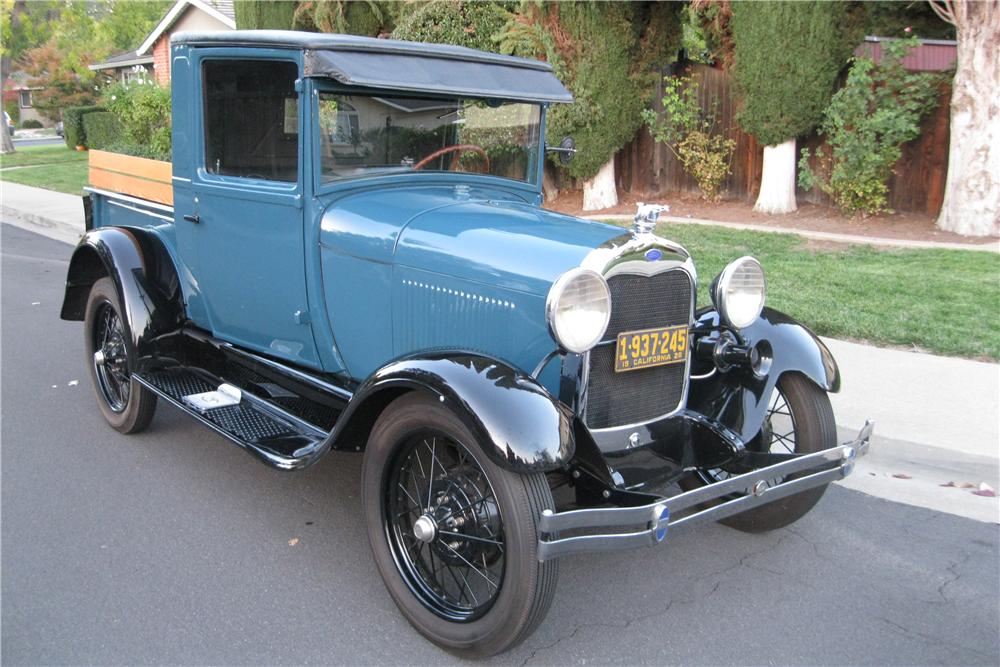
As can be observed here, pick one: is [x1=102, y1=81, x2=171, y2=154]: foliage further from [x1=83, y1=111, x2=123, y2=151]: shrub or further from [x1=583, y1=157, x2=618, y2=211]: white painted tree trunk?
[x1=583, y1=157, x2=618, y2=211]: white painted tree trunk

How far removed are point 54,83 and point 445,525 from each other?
50.1 m

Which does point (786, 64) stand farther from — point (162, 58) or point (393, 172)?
point (162, 58)

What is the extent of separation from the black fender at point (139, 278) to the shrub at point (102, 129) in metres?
17.2

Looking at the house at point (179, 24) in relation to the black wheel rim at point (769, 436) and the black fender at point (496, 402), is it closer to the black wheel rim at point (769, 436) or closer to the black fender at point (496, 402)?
the black wheel rim at point (769, 436)

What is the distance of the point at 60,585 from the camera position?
298cm

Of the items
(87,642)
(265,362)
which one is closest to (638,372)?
(265,362)

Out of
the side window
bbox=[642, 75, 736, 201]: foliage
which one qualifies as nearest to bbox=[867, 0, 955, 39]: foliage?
bbox=[642, 75, 736, 201]: foliage

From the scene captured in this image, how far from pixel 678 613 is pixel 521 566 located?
846 mm

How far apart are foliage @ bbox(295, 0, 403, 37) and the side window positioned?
11.8 m

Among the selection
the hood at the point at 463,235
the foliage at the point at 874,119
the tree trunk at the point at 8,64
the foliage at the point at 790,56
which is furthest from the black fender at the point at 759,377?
the tree trunk at the point at 8,64

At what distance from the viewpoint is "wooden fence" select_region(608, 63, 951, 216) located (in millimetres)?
9680

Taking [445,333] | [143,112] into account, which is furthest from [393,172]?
[143,112]

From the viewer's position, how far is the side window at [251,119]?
11.2 ft

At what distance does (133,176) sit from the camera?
474 centimetres
